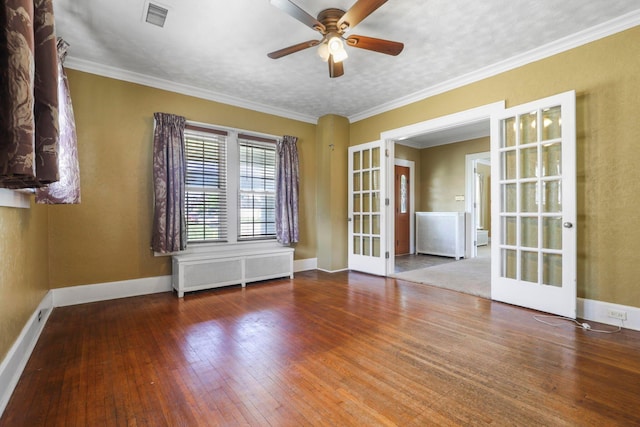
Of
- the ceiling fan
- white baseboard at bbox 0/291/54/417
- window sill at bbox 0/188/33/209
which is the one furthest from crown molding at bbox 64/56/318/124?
white baseboard at bbox 0/291/54/417

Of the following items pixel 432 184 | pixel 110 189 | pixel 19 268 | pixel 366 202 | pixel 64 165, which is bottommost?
pixel 19 268

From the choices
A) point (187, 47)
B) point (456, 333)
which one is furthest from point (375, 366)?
point (187, 47)

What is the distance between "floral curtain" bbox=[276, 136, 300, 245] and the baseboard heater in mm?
283

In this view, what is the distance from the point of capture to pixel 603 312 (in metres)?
2.74

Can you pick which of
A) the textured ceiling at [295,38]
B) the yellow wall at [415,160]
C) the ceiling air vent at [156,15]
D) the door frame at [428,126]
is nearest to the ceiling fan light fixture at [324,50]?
the textured ceiling at [295,38]

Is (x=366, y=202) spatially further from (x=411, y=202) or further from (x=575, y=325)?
(x=575, y=325)

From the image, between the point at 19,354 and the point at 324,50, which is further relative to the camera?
the point at 324,50

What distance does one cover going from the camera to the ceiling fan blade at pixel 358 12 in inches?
81.1

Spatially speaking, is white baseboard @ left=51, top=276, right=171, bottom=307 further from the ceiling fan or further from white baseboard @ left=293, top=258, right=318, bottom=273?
the ceiling fan

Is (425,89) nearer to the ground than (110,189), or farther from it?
farther from it

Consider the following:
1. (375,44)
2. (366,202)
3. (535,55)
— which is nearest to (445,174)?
(366,202)

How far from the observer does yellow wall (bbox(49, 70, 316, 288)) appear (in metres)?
3.34

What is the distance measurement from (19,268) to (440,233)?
6777 millimetres

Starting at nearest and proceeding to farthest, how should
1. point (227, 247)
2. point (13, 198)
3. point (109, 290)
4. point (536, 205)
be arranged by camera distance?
point (13, 198), point (536, 205), point (109, 290), point (227, 247)
